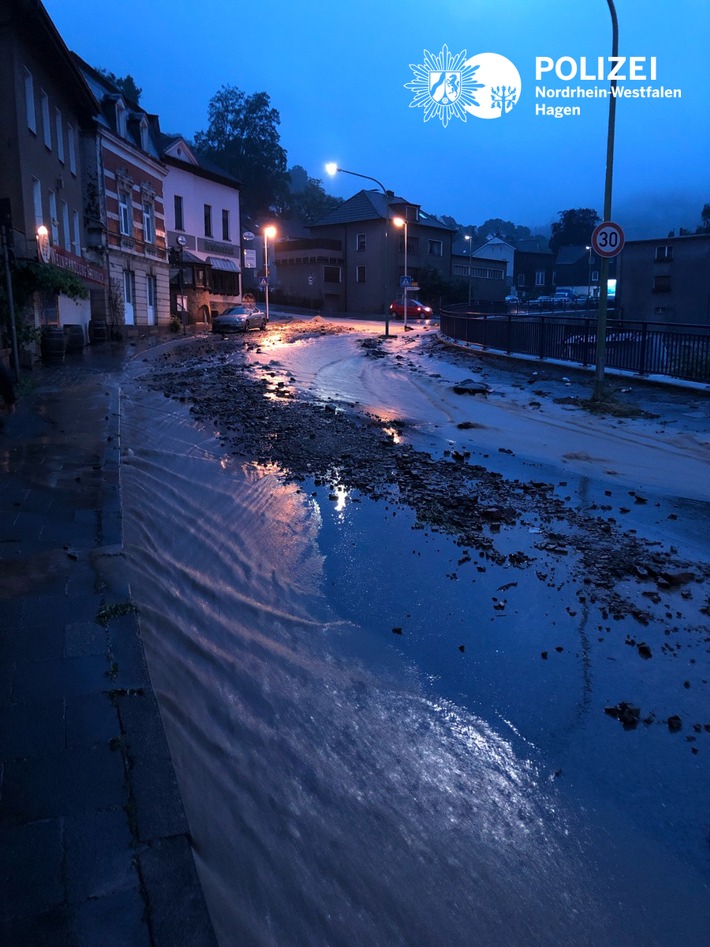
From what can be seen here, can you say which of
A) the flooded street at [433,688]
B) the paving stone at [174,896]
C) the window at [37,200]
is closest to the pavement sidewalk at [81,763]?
the paving stone at [174,896]

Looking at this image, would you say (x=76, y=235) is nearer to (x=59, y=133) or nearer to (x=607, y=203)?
(x=59, y=133)

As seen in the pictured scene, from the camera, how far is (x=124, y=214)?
37062mm

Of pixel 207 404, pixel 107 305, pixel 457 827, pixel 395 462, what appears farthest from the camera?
pixel 107 305

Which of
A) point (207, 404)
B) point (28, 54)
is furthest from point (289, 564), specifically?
point (28, 54)

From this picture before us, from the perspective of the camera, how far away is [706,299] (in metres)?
48.2

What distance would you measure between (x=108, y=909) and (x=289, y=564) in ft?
13.0

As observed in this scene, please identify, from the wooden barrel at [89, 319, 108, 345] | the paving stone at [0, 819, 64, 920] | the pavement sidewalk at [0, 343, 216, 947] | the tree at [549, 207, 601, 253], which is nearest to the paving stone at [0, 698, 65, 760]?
the pavement sidewalk at [0, 343, 216, 947]

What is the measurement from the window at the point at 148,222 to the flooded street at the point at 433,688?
110 ft

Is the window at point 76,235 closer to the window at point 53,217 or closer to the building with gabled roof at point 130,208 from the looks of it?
the building with gabled roof at point 130,208

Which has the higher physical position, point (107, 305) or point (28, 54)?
point (28, 54)

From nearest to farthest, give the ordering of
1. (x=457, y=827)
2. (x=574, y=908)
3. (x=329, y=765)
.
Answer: (x=574, y=908), (x=457, y=827), (x=329, y=765)

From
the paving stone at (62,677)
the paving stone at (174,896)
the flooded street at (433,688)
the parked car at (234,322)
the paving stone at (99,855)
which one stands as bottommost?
the flooded street at (433,688)

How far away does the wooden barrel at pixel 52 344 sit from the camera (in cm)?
2061

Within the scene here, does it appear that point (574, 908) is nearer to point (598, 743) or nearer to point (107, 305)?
point (598, 743)
